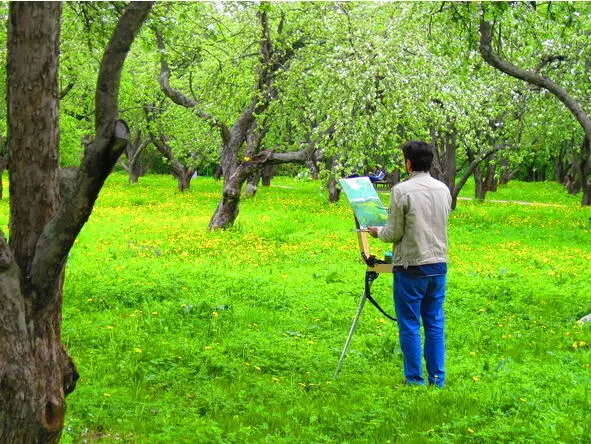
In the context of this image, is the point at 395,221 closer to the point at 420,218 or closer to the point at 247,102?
the point at 420,218

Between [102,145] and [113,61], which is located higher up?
[113,61]

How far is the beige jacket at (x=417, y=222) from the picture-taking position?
6.88 metres

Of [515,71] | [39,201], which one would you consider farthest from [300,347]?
[515,71]

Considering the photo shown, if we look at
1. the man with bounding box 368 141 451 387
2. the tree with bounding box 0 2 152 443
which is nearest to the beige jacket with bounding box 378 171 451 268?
the man with bounding box 368 141 451 387

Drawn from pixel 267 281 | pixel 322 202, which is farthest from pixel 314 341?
pixel 322 202

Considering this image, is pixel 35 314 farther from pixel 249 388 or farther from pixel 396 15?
pixel 396 15

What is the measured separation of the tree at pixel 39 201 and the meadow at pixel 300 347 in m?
1.42

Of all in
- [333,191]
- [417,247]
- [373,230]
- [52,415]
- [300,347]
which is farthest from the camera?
[333,191]

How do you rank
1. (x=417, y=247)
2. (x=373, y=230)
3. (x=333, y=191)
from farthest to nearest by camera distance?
(x=333, y=191) → (x=373, y=230) → (x=417, y=247)

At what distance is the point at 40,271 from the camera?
181 inches

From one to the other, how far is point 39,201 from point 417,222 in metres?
3.56

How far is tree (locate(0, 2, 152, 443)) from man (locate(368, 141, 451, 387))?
10.7 feet

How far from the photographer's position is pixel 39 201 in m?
4.75

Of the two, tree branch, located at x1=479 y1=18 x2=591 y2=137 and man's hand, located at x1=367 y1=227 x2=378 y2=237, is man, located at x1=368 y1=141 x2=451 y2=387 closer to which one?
man's hand, located at x1=367 y1=227 x2=378 y2=237
